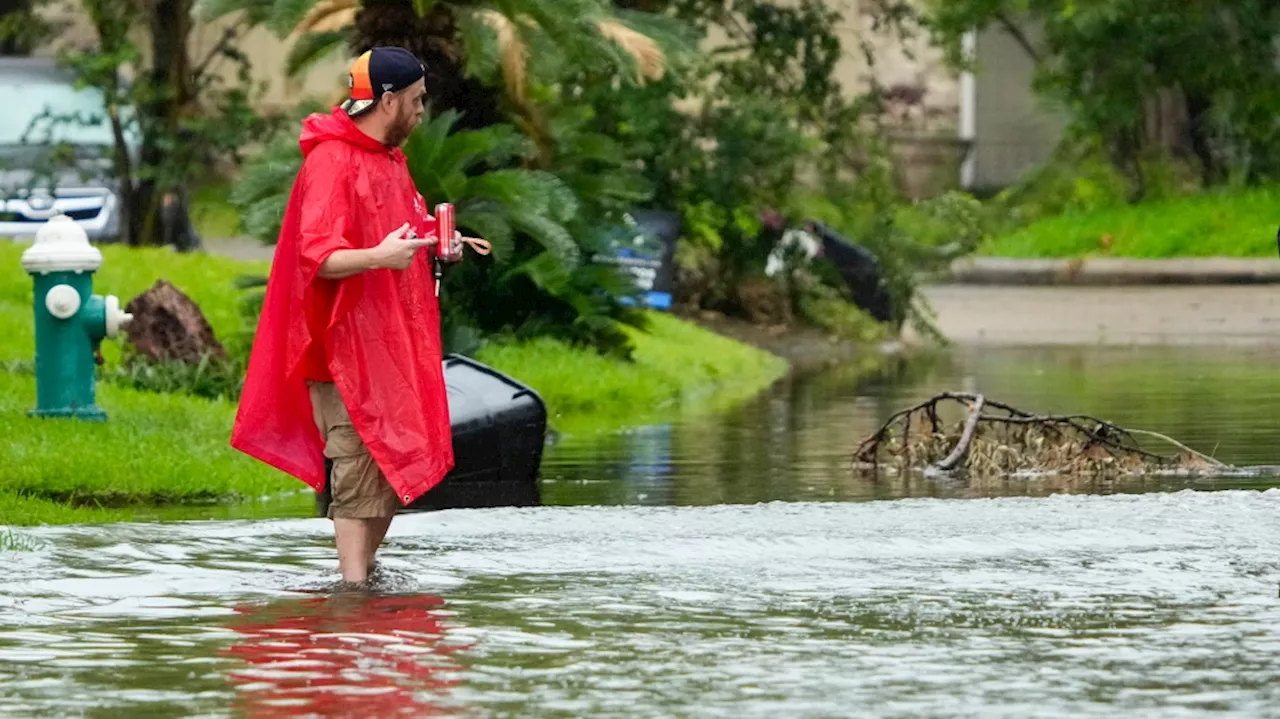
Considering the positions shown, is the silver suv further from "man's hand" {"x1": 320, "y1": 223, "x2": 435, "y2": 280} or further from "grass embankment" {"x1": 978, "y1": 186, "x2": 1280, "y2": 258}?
"man's hand" {"x1": 320, "y1": 223, "x2": 435, "y2": 280}

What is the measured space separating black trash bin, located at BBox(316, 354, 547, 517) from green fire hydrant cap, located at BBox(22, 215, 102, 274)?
167cm

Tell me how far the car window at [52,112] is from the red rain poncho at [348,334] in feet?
57.1

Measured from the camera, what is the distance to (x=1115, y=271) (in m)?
31.9

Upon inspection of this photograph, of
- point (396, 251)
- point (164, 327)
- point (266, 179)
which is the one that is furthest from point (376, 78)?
point (266, 179)

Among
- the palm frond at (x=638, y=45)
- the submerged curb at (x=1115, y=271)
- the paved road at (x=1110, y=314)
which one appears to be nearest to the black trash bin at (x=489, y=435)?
the palm frond at (x=638, y=45)

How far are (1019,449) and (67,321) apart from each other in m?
4.30

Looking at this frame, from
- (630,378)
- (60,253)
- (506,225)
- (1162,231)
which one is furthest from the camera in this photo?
(1162,231)

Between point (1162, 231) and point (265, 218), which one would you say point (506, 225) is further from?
point (1162, 231)

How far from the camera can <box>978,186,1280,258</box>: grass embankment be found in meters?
32.6

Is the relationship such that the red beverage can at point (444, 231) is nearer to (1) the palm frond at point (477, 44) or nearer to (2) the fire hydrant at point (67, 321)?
(2) the fire hydrant at point (67, 321)

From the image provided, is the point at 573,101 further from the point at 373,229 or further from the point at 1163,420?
the point at 373,229

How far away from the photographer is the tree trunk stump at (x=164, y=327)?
51.3ft

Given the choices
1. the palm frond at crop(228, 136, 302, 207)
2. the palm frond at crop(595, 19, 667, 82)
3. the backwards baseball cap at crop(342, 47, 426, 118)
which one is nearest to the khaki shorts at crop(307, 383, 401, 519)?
the backwards baseball cap at crop(342, 47, 426, 118)

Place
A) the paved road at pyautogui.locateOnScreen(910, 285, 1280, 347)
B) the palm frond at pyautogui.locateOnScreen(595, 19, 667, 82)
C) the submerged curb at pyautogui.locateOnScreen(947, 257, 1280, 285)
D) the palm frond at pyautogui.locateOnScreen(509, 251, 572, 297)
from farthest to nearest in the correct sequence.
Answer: the submerged curb at pyautogui.locateOnScreen(947, 257, 1280, 285) → the paved road at pyautogui.locateOnScreen(910, 285, 1280, 347) → the palm frond at pyautogui.locateOnScreen(595, 19, 667, 82) → the palm frond at pyautogui.locateOnScreen(509, 251, 572, 297)
